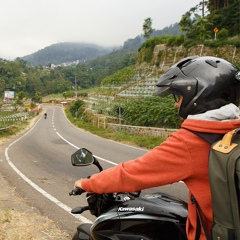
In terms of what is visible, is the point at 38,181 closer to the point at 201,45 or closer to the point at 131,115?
the point at 131,115

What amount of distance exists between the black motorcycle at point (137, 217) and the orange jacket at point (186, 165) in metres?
0.21

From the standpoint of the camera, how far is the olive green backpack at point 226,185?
4.25 feet

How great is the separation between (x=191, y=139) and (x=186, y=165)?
13 cm

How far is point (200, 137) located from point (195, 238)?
1.76 feet

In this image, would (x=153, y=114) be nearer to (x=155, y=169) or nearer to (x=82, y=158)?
(x=82, y=158)

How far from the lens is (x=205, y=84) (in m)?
1.66

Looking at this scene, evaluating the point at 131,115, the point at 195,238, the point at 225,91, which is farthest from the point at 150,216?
the point at 131,115

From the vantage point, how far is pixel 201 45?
3256 centimetres

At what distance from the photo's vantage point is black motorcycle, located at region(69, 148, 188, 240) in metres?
1.77

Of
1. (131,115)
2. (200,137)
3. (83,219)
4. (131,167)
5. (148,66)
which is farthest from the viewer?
(148,66)

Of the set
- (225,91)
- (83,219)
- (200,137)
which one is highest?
(225,91)

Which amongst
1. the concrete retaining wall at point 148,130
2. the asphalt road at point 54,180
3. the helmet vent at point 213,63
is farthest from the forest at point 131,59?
the helmet vent at point 213,63

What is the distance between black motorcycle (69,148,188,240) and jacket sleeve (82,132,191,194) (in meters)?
0.25

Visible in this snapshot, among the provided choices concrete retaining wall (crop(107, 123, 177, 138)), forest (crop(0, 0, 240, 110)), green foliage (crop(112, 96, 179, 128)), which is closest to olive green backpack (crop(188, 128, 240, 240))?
concrete retaining wall (crop(107, 123, 177, 138))
